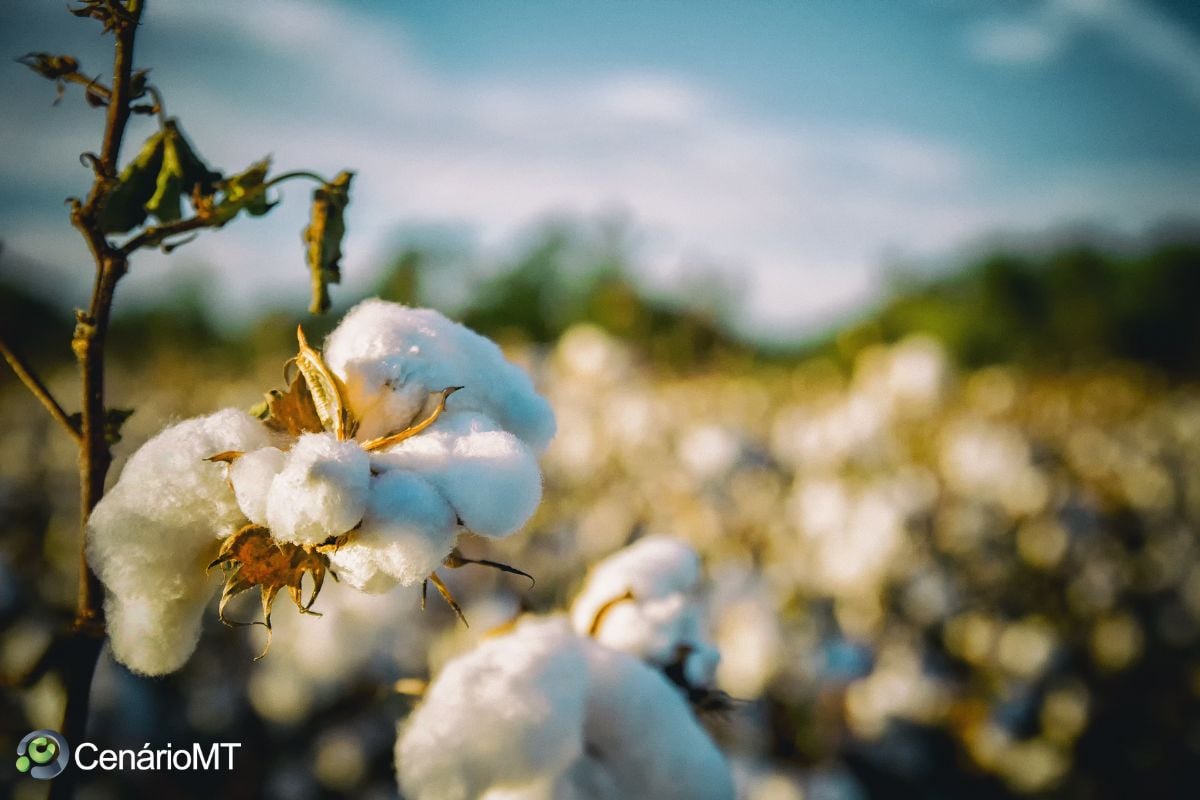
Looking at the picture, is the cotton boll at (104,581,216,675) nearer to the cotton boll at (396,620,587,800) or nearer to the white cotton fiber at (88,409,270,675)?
the white cotton fiber at (88,409,270,675)

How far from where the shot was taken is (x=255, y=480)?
0.40 metres

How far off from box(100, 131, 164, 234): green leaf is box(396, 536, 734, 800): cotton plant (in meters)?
0.38

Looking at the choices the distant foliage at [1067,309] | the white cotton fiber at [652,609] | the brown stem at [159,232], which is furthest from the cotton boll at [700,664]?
the distant foliage at [1067,309]

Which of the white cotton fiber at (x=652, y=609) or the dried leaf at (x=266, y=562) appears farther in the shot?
the white cotton fiber at (x=652, y=609)

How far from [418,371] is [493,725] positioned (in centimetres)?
26

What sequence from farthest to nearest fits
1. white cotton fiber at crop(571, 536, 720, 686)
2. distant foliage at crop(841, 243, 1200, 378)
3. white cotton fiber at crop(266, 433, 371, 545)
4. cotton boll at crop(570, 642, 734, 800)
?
distant foliage at crop(841, 243, 1200, 378) → white cotton fiber at crop(571, 536, 720, 686) → cotton boll at crop(570, 642, 734, 800) → white cotton fiber at crop(266, 433, 371, 545)

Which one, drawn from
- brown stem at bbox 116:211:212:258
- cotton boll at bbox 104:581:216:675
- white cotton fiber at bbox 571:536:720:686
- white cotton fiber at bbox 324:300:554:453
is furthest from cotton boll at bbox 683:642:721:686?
brown stem at bbox 116:211:212:258

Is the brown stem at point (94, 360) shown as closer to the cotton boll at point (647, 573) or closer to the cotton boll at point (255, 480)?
the cotton boll at point (255, 480)

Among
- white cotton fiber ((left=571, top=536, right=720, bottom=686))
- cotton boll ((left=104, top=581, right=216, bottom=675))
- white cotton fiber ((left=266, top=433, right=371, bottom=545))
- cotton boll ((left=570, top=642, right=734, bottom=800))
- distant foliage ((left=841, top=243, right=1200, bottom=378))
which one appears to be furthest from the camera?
distant foliage ((left=841, top=243, right=1200, bottom=378))

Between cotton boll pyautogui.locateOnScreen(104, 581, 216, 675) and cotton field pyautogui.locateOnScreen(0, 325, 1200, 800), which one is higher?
cotton boll pyautogui.locateOnScreen(104, 581, 216, 675)

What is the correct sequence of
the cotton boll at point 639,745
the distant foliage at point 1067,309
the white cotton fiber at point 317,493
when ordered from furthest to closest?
the distant foliage at point 1067,309, the cotton boll at point 639,745, the white cotton fiber at point 317,493

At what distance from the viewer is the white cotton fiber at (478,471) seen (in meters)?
0.40

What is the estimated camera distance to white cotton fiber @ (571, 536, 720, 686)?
72cm

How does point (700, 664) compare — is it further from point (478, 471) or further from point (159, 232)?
point (159, 232)
